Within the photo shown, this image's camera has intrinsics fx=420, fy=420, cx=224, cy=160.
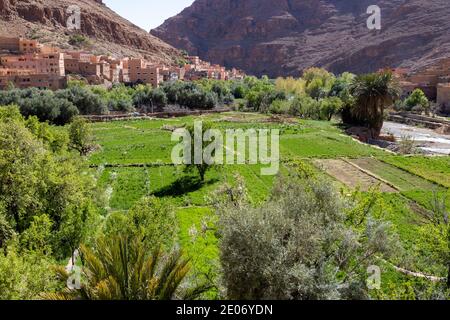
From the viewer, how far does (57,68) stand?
294ft

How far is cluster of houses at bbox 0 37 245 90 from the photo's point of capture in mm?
81250

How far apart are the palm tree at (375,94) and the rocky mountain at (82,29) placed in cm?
9511

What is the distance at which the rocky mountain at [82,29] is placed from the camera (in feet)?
403

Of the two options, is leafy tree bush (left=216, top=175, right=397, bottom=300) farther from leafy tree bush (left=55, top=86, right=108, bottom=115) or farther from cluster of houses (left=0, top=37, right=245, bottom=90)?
cluster of houses (left=0, top=37, right=245, bottom=90)

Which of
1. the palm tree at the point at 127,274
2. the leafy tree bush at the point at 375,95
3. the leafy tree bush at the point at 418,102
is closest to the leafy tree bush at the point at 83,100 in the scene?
the leafy tree bush at the point at 375,95

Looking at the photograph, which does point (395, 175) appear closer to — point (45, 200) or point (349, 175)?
point (349, 175)

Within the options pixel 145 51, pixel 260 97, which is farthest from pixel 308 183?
pixel 145 51

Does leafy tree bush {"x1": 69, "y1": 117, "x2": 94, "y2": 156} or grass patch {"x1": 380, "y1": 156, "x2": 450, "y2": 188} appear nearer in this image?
grass patch {"x1": 380, "y1": 156, "x2": 450, "y2": 188}

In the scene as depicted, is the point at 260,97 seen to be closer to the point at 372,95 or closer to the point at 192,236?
the point at 372,95

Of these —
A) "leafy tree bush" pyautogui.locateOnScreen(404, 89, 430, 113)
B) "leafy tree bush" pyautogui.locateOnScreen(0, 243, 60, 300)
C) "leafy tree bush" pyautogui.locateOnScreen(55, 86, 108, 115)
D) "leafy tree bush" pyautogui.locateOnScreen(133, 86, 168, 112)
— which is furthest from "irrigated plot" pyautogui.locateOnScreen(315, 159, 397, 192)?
"leafy tree bush" pyautogui.locateOnScreen(404, 89, 430, 113)

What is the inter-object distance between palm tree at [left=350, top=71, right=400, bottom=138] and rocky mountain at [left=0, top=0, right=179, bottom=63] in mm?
95106

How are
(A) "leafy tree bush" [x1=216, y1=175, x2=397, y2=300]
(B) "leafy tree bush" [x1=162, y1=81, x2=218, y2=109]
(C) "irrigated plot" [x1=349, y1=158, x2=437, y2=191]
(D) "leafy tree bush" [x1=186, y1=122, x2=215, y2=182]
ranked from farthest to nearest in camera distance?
(B) "leafy tree bush" [x1=162, y1=81, x2=218, y2=109] → (D) "leafy tree bush" [x1=186, y1=122, x2=215, y2=182] → (C) "irrigated plot" [x1=349, y1=158, x2=437, y2=191] → (A) "leafy tree bush" [x1=216, y1=175, x2=397, y2=300]

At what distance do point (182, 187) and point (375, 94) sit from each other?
112 ft

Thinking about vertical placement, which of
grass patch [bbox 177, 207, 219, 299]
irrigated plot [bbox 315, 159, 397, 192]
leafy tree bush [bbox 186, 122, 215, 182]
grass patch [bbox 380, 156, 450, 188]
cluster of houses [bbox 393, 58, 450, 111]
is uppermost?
Answer: cluster of houses [bbox 393, 58, 450, 111]
